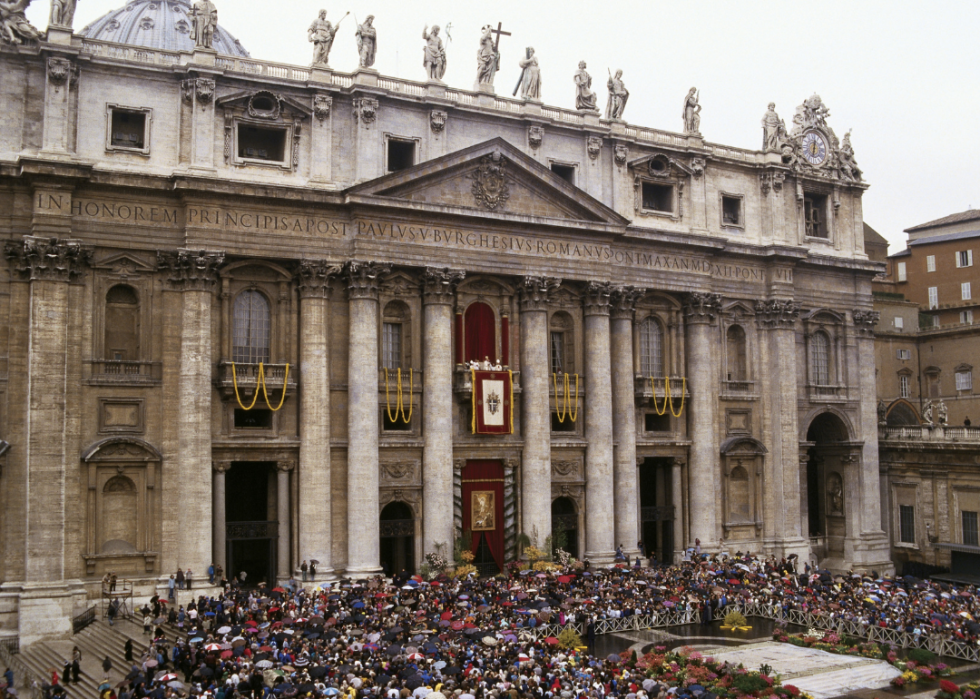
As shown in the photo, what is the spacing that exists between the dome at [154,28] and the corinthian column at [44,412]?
32328 mm

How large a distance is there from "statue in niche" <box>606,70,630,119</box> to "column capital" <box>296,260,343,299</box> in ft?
57.1

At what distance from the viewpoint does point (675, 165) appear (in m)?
52.5

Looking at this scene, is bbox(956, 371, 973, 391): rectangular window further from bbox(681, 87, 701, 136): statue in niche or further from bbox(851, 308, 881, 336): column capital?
bbox(681, 87, 701, 136): statue in niche

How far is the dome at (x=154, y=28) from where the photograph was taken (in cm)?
6675

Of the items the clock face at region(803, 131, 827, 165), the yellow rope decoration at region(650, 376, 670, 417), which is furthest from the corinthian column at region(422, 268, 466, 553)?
the clock face at region(803, 131, 827, 165)

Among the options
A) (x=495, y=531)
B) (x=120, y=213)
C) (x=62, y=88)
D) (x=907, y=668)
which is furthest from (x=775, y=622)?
A: (x=62, y=88)

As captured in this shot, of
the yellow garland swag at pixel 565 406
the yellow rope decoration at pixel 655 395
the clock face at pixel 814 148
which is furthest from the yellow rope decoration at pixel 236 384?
the clock face at pixel 814 148

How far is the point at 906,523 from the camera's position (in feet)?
190

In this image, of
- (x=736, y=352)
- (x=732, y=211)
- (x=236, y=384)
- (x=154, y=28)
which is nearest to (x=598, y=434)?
(x=736, y=352)

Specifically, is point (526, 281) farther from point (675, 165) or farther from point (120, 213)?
point (120, 213)

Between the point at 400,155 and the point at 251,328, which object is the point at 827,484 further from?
the point at 251,328

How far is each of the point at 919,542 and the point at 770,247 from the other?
61.9ft

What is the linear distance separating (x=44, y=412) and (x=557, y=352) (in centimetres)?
2294

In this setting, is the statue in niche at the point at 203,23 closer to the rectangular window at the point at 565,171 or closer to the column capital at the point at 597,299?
the rectangular window at the point at 565,171
